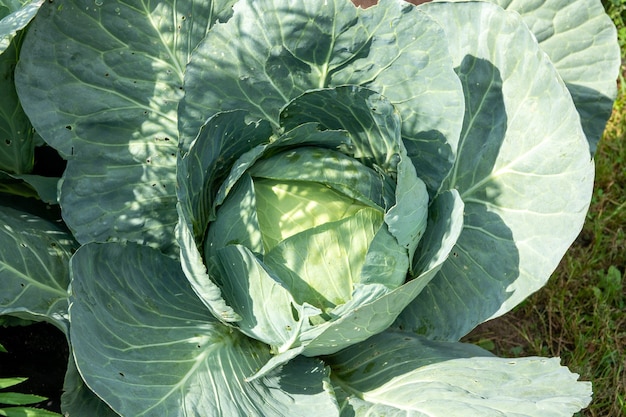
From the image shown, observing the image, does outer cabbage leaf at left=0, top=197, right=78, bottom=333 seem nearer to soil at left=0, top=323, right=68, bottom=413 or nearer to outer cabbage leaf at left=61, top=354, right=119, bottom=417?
outer cabbage leaf at left=61, top=354, right=119, bottom=417

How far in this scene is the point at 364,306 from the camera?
1.32 m

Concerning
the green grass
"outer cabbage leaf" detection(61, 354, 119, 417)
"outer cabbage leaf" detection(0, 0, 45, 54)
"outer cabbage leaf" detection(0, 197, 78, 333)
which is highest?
"outer cabbage leaf" detection(0, 0, 45, 54)

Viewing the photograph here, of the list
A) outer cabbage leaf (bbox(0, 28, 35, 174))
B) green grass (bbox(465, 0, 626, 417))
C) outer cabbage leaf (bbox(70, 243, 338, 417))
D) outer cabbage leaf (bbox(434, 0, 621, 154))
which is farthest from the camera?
green grass (bbox(465, 0, 626, 417))

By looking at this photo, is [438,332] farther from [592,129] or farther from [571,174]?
[592,129]

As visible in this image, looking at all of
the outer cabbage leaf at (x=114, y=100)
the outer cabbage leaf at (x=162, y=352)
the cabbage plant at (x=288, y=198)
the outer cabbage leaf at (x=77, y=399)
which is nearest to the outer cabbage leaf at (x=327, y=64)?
the cabbage plant at (x=288, y=198)

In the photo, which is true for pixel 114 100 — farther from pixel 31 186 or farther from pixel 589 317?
pixel 589 317

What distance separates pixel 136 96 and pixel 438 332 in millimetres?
915

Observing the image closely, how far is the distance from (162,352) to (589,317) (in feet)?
5.62

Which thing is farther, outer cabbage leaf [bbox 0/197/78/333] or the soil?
the soil

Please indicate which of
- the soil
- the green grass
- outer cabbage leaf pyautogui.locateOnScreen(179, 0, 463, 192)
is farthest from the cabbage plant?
the green grass

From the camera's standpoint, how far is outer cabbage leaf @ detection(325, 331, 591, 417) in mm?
1412

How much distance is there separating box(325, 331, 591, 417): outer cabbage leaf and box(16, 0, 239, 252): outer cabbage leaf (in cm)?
56

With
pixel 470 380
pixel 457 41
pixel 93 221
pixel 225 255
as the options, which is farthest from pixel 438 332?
pixel 93 221

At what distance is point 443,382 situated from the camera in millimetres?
1522
